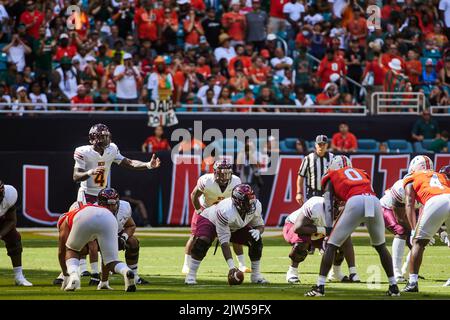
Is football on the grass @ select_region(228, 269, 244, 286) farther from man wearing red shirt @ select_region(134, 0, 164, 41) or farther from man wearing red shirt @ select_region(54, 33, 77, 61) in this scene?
man wearing red shirt @ select_region(134, 0, 164, 41)

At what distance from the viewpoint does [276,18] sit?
27.4 meters

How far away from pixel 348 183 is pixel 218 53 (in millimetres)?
14324

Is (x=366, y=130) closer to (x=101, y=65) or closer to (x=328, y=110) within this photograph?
(x=328, y=110)

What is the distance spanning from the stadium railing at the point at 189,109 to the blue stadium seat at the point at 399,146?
90 cm

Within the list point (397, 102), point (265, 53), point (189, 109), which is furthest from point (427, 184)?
point (265, 53)

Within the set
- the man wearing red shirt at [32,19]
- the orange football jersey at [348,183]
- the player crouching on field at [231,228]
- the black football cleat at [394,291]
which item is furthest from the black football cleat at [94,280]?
the man wearing red shirt at [32,19]

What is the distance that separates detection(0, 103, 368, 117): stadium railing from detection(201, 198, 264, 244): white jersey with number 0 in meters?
9.87

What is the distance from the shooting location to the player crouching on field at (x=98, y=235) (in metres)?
12.4

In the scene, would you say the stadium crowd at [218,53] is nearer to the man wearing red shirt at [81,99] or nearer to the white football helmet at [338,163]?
the man wearing red shirt at [81,99]

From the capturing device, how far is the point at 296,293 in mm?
12711

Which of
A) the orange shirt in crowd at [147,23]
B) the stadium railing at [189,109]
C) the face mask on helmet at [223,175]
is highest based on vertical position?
the orange shirt in crowd at [147,23]

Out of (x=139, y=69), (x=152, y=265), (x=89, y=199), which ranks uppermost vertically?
(x=139, y=69)

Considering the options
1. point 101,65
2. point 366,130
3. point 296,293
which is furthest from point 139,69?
point 296,293

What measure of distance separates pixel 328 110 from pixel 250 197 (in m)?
12.1
